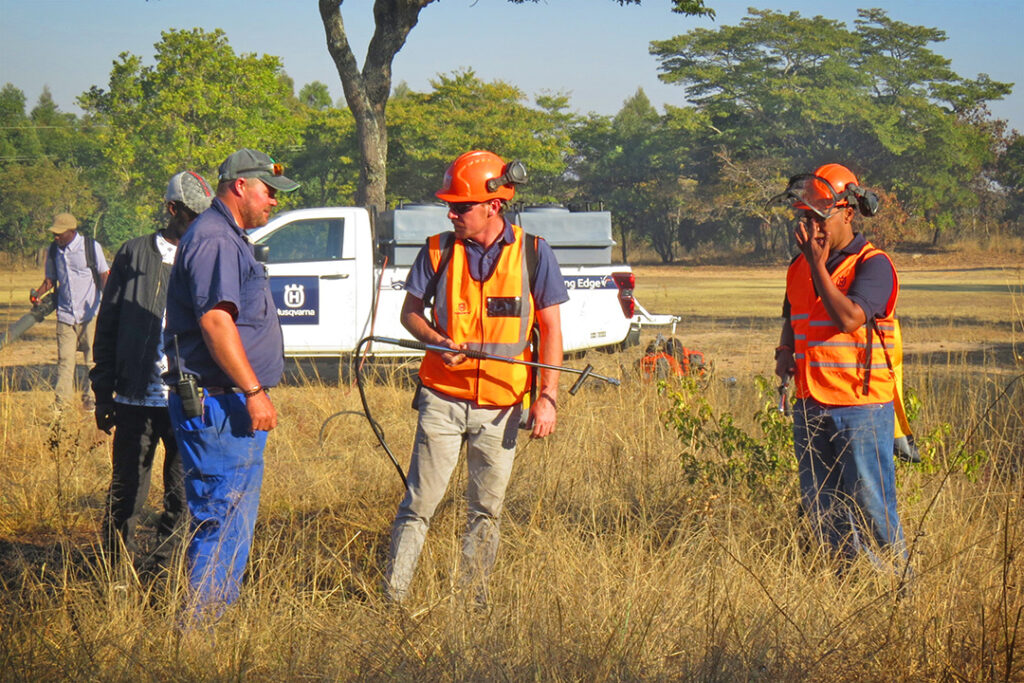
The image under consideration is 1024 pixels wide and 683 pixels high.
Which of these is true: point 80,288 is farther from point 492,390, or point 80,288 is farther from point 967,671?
point 967,671

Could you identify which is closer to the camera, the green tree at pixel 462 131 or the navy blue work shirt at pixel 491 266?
the navy blue work shirt at pixel 491 266

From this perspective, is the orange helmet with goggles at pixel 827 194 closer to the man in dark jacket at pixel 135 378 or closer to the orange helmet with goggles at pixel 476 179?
the orange helmet with goggles at pixel 476 179

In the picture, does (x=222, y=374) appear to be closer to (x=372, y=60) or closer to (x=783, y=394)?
(x=783, y=394)

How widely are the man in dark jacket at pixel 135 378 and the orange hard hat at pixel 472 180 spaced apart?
1196 millimetres

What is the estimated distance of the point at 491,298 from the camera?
14.2 ft

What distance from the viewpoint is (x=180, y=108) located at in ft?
161

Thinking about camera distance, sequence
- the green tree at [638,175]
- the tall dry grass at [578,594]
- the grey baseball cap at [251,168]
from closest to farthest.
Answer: the tall dry grass at [578,594] → the grey baseball cap at [251,168] → the green tree at [638,175]

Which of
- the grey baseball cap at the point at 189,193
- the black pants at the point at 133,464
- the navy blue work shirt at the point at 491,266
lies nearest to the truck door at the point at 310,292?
the black pants at the point at 133,464

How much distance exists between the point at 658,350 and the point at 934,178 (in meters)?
52.4

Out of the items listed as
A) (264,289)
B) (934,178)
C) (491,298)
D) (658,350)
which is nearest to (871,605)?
(491,298)

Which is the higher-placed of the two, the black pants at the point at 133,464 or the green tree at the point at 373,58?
the green tree at the point at 373,58

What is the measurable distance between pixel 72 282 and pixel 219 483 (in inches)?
271

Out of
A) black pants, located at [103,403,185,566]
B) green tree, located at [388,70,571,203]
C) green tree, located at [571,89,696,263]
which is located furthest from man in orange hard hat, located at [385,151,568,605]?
green tree, located at [571,89,696,263]

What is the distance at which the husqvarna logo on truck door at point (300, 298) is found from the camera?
11297 millimetres
